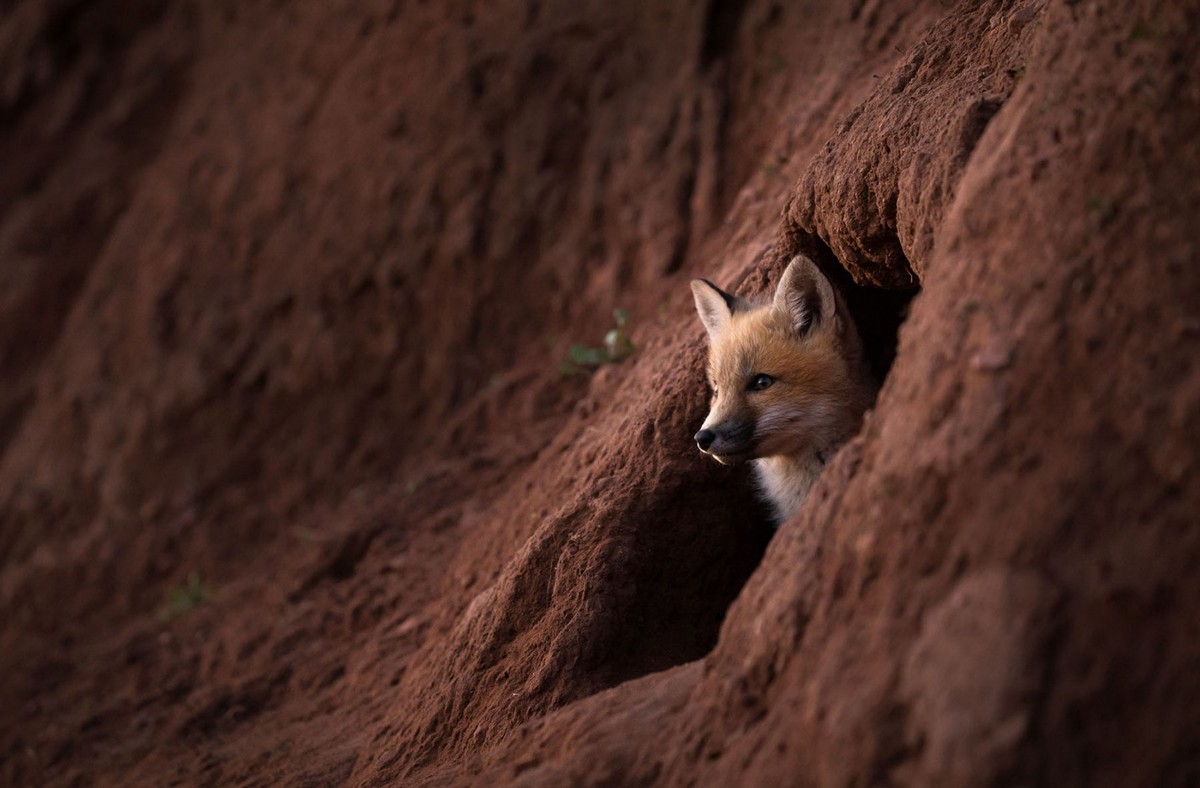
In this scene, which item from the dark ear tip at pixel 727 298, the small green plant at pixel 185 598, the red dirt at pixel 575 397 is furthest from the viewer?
the small green plant at pixel 185 598

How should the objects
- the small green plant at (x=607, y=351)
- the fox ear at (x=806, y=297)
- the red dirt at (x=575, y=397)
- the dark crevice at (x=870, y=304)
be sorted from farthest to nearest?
the small green plant at (x=607, y=351)
the dark crevice at (x=870, y=304)
the fox ear at (x=806, y=297)
the red dirt at (x=575, y=397)

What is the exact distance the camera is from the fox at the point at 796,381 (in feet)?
15.8

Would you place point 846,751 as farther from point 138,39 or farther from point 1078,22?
point 138,39

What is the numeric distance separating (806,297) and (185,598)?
19.4 ft

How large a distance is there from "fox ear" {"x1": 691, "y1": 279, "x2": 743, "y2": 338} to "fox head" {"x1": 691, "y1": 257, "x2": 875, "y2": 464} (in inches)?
→ 9.1

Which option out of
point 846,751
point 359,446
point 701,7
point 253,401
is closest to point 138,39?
point 253,401

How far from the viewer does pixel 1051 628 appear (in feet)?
8.42

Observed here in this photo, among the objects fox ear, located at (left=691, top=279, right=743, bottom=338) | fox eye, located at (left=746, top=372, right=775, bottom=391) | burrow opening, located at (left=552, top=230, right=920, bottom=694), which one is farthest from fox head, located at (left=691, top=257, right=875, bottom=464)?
burrow opening, located at (left=552, top=230, right=920, bottom=694)

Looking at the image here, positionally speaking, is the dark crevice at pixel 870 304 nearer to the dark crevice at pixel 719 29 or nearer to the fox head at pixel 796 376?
the fox head at pixel 796 376

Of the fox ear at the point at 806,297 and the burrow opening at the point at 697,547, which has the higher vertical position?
the fox ear at the point at 806,297

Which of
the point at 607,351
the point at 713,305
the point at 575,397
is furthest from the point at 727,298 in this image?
the point at 575,397

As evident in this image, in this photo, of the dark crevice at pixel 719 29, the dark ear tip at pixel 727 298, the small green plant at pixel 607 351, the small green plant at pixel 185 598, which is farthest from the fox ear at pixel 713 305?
the small green plant at pixel 185 598

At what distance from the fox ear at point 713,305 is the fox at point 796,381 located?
7.6 inches

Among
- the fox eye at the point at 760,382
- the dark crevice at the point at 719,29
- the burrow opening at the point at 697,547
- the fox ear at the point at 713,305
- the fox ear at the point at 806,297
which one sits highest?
the dark crevice at the point at 719,29
